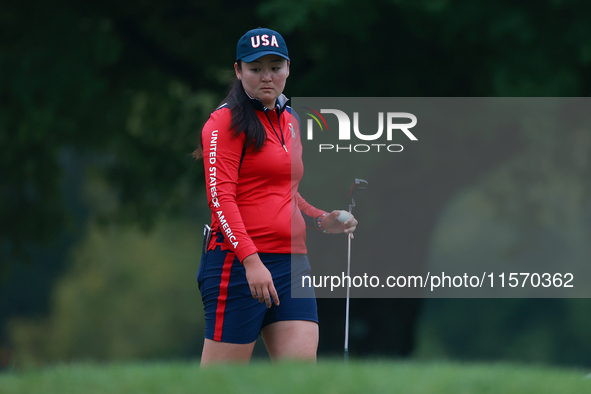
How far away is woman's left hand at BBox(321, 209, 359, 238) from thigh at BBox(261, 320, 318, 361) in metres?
0.58

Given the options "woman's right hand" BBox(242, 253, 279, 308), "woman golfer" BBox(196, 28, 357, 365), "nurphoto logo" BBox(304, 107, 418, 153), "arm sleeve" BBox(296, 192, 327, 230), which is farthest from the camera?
"nurphoto logo" BBox(304, 107, 418, 153)

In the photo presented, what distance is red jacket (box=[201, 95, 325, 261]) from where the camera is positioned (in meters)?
3.84

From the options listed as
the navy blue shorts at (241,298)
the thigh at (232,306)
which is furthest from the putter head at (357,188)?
the thigh at (232,306)

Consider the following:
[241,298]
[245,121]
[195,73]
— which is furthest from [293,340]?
[195,73]

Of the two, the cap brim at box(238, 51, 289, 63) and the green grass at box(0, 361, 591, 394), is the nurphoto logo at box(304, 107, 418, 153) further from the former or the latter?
the green grass at box(0, 361, 591, 394)

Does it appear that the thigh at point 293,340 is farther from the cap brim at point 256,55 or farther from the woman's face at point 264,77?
the cap brim at point 256,55

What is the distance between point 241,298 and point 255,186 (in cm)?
56

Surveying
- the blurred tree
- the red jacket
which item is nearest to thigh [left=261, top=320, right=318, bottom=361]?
the red jacket

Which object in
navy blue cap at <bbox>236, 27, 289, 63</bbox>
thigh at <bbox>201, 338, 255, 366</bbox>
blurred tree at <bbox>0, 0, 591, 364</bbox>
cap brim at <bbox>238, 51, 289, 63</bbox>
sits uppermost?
blurred tree at <bbox>0, 0, 591, 364</bbox>

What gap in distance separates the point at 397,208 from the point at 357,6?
211 cm

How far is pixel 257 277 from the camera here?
148 inches

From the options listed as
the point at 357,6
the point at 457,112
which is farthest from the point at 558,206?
the point at 357,6

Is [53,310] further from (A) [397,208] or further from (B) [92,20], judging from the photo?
(A) [397,208]

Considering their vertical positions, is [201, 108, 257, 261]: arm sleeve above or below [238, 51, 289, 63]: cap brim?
below
